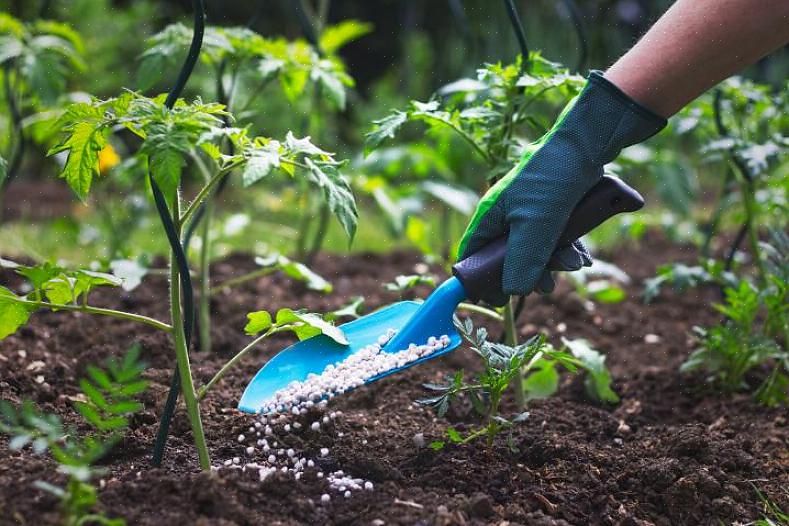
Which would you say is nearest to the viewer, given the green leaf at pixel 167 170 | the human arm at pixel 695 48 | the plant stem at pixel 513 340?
the green leaf at pixel 167 170

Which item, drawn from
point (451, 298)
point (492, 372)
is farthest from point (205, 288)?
point (492, 372)

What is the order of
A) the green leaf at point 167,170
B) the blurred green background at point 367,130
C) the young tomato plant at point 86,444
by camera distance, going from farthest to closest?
the blurred green background at point 367,130 < the green leaf at point 167,170 < the young tomato plant at point 86,444

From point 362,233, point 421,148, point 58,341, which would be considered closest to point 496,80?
point 58,341

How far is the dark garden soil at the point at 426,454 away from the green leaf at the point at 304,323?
10.5 inches

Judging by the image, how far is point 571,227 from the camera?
186 centimetres

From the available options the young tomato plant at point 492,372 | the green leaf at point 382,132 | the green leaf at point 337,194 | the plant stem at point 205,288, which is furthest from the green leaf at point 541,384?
the plant stem at point 205,288


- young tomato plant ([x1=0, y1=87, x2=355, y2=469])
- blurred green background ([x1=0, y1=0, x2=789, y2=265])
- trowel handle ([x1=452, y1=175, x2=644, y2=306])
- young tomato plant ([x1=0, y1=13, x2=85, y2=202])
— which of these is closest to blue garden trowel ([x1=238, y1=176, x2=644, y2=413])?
trowel handle ([x1=452, y1=175, x2=644, y2=306])

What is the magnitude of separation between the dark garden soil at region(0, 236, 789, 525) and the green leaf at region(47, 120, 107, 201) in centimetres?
51

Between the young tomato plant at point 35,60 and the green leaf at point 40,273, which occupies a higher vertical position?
the young tomato plant at point 35,60

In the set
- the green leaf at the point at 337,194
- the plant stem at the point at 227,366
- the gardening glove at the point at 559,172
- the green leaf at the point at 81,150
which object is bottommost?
the plant stem at the point at 227,366

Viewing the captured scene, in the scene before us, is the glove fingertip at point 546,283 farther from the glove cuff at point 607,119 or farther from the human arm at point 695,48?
the human arm at point 695,48

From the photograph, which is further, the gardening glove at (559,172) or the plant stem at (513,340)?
the plant stem at (513,340)

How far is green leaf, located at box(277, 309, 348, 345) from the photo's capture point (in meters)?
1.67

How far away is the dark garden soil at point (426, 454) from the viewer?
1.52 meters
